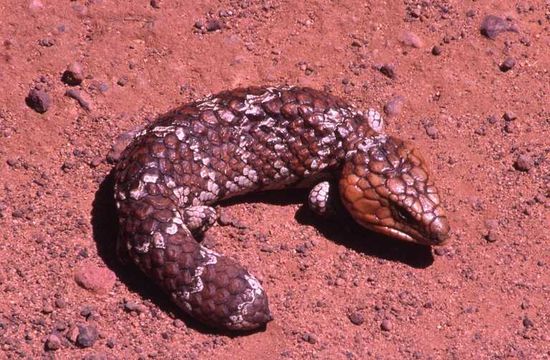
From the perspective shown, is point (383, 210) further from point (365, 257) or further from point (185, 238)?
point (185, 238)

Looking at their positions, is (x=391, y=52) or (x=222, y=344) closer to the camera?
(x=222, y=344)

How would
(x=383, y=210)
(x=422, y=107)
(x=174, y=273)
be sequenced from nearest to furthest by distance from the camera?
1. (x=174, y=273)
2. (x=383, y=210)
3. (x=422, y=107)

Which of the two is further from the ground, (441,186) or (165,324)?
(441,186)

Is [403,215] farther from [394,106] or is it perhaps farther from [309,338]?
[394,106]

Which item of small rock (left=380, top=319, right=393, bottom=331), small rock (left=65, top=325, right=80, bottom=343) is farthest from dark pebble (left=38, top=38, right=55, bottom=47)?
small rock (left=380, top=319, right=393, bottom=331)

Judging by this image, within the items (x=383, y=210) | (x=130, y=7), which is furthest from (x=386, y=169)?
(x=130, y=7)

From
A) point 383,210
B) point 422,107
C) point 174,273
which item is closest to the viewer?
point 174,273

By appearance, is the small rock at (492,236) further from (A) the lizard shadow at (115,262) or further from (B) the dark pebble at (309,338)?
(A) the lizard shadow at (115,262)

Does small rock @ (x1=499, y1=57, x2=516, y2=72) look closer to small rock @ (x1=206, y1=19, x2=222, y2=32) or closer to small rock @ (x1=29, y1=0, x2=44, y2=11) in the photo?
small rock @ (x1=206, y1=19, x2=222, y2=32)

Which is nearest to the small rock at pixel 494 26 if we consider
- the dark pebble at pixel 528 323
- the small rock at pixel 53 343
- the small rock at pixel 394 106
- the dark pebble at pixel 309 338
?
the small rock at pixel 394 106
